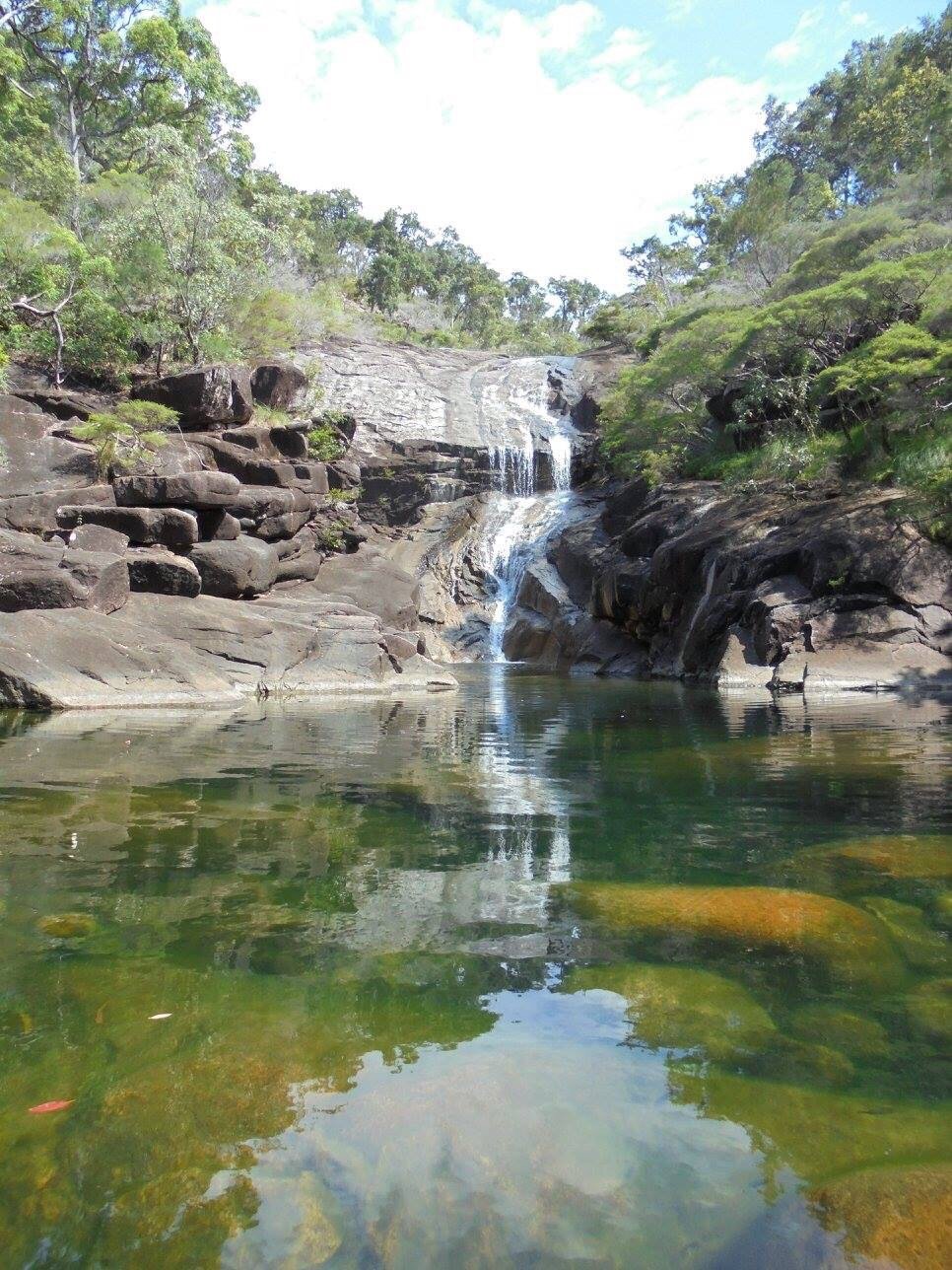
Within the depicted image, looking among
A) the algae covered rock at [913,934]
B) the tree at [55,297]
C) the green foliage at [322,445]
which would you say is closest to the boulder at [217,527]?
the green foliage at [322,445]

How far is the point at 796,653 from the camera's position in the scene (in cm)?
1770

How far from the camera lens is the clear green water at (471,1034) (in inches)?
71.1

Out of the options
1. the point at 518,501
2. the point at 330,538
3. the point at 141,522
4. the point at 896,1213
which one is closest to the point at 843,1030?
the point at 896,1213

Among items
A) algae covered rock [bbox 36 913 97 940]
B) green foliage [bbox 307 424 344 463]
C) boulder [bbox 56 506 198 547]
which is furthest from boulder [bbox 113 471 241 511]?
algae covered rock [bbox 36 913 97 940]

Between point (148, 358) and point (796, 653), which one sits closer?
point (796, 653)

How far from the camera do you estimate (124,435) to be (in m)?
19.9

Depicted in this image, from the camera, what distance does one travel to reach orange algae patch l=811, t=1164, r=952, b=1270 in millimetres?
1658

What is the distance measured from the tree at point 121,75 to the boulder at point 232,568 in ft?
70.3

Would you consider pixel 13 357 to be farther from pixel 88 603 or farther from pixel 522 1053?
pixel 522 1053

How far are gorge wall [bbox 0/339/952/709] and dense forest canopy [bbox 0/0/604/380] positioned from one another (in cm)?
299

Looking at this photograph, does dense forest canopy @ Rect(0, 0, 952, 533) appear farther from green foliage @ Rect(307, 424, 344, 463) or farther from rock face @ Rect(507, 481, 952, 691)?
green foliage @ Rect(307, 424, 344, 463)

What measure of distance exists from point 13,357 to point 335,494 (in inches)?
394

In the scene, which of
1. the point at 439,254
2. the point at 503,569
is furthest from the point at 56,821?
the point at 439,254

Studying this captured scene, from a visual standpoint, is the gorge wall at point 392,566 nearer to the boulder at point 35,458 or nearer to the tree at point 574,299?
the boulder at point 35,458
